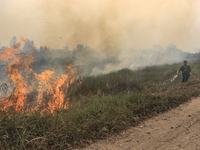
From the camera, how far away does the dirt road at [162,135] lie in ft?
10.8

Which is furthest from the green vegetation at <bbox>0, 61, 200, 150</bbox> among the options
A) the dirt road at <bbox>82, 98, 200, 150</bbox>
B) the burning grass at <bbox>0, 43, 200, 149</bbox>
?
the dirt road at <bbox>82, 98, 200, 150</bbox>

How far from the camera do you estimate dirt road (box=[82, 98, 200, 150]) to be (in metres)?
3.30

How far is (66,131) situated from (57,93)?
251cm

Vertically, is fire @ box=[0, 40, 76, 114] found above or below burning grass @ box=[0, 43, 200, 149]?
above

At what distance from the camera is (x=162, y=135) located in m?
3.73

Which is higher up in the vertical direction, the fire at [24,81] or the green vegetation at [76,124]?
the fire at [24,81]

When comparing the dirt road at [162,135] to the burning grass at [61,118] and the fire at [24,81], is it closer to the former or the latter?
the burning grass at [61,118]

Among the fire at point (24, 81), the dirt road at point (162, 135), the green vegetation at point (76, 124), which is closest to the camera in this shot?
the green vegetation at point (76, 124)

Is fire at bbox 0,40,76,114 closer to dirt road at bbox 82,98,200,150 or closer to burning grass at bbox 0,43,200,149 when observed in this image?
burning grass at bbox 0,43,200,149

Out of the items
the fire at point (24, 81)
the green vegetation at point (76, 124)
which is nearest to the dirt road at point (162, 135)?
the green vegetation at point (76, 124)

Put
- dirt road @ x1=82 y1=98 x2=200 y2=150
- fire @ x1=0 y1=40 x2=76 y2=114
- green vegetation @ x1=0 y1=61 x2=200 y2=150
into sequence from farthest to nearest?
fire @ x1=0 y1=40 x2=76 y2=114, dirt road @ x1=82 y1=98 x2=200 y2=150, green vegetation @ x1=0 y1=61 x2=200 y2=150

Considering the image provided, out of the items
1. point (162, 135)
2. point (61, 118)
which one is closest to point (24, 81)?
point (61, 118)

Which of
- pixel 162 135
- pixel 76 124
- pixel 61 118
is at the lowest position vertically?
pixel 162 135

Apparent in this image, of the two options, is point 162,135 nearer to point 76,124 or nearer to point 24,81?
point 76,124
